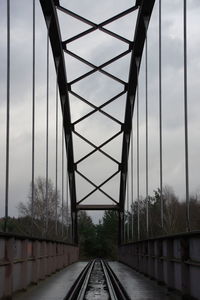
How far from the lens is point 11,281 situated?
11.7 meters

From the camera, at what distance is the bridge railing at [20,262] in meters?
11.3

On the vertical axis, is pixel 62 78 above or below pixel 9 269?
above

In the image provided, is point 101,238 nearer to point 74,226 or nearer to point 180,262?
point 74,226

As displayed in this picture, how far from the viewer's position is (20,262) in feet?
43.7

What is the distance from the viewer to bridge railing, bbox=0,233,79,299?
1130 centimetres

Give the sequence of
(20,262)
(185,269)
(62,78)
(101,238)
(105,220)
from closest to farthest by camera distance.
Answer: (185,269), (20,262), (62,78), (101,238), (105,220)

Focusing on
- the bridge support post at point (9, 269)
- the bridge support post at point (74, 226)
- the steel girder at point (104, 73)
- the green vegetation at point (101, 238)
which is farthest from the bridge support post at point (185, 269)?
the green vegetation at point (101, 238)

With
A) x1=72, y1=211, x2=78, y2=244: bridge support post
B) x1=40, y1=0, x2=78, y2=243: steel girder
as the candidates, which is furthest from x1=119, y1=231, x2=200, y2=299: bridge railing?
x1=72, y1=211, x2=78, y2=244: bridge support post

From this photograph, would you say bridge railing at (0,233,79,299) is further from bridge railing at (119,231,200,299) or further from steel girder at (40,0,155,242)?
steel girder at (40,0,155,242)

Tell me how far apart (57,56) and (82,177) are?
22.2 m

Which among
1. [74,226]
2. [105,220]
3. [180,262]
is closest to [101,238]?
[105,220]

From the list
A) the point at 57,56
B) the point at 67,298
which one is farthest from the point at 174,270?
the point at 57,56

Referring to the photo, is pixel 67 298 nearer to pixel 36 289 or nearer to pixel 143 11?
pixel 36 289

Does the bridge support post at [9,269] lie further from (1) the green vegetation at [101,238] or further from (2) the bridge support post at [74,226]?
(1) the green vegetation at [101,238]
